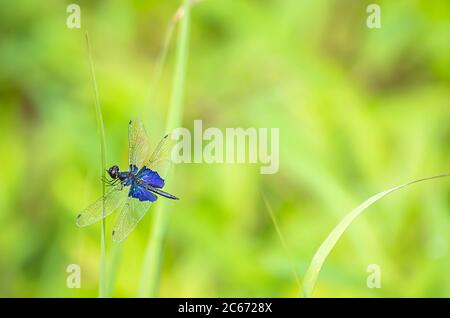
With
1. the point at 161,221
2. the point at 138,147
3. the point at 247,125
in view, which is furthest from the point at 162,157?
the point at 247,125

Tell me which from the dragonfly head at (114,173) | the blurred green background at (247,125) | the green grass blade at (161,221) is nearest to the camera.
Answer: the green grass blade at (161,221)

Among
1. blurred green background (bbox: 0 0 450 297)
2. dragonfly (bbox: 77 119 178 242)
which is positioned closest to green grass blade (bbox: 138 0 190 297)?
dragonfly (bbox: 77 119 178 242)

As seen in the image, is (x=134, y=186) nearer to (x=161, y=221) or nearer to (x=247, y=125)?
(x=161, y=221)

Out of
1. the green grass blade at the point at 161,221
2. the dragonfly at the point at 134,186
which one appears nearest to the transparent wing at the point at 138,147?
the dragonfly at the point at 134,186

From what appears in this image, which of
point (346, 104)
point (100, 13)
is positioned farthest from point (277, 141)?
point (100, 13)

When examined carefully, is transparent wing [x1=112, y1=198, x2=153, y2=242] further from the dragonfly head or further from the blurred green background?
the blurred green background

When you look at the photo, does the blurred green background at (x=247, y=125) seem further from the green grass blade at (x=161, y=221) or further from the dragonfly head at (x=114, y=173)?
the green grass blade at (x=161, y=221)

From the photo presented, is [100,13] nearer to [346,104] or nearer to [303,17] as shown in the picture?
[303,17]

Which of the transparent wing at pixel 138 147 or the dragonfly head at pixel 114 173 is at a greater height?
the transparent wing at pixel 138 147
